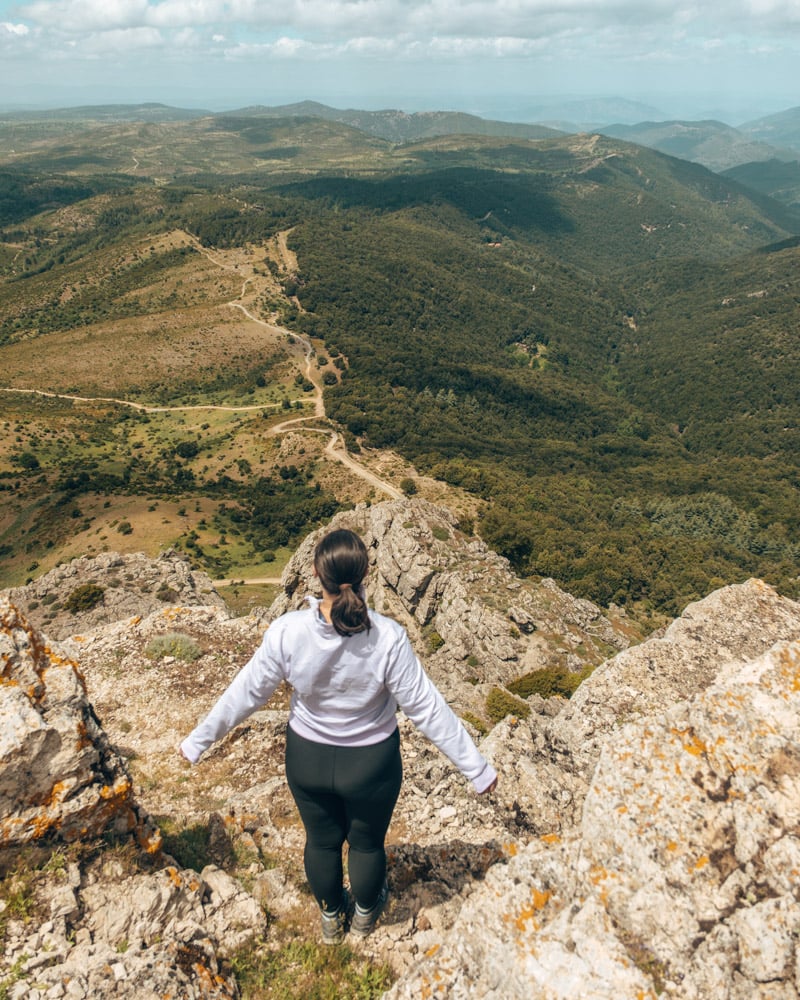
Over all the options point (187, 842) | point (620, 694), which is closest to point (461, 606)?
point (620, 694)

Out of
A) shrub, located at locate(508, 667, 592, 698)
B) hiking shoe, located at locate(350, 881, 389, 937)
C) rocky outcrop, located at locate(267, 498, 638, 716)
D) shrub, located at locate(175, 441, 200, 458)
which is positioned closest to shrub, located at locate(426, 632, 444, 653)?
rocky outcrop, located at locate(267, 498, 638, 716)

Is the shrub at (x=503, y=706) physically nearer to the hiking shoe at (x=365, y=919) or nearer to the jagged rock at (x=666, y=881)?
the hiking shoe at (x=365, y=919)

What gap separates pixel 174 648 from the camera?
15.5 metres

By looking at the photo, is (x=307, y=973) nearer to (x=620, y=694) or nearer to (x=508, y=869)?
(x=508, y=869)

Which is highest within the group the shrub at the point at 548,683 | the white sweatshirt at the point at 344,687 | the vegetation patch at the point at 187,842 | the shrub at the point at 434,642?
the white sweatshirt at the point at 344,687

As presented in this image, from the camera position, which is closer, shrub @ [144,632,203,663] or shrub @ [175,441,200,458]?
shrub @ [144,632,203,663]

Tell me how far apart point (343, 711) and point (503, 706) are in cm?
Answer: 2085

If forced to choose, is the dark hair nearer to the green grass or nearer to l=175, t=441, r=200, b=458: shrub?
the green grass

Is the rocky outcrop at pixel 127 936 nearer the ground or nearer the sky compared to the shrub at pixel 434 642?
nearer the sky

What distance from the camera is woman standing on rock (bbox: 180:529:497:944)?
15.8 feet

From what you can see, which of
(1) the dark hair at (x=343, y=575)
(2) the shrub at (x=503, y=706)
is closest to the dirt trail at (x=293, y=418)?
(2) the shrub at (x=503, y=706)

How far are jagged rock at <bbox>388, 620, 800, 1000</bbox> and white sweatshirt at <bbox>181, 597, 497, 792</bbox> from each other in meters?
1.10

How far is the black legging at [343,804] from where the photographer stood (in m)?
5.29

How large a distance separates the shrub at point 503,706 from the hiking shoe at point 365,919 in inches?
696
